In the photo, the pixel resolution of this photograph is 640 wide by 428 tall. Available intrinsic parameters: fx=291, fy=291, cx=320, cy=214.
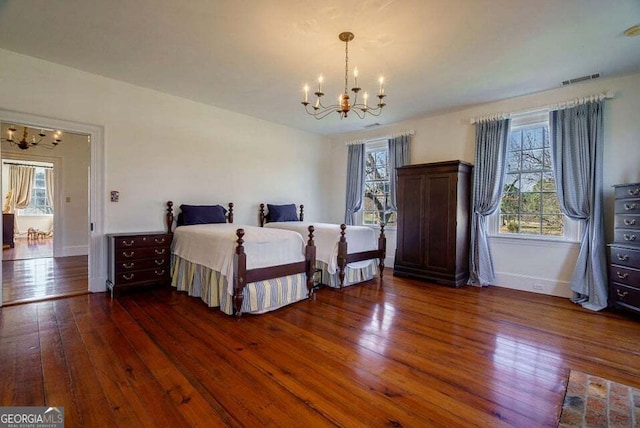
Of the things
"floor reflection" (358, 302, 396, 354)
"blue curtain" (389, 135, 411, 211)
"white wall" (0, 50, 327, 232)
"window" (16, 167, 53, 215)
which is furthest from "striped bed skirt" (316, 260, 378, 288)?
"window" (16, 167, 53, 215)

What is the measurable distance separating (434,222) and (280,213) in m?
2.72

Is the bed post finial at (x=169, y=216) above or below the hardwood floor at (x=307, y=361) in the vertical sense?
above

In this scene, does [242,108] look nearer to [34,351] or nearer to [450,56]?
[450,56]

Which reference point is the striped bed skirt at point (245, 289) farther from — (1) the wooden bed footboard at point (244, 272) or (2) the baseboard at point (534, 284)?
(2) the baseboard at point (534, 284)

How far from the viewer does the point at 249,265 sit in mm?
3074

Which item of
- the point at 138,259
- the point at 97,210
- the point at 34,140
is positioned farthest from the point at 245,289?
the point at 34,140

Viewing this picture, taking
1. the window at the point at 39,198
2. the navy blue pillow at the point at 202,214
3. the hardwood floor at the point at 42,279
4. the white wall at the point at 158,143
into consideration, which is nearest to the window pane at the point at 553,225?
the white wall at the point at 158,143

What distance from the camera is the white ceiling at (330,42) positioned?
237 cm

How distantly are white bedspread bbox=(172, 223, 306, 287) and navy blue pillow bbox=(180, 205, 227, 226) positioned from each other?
52cm

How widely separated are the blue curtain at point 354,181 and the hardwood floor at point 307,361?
2965 mm

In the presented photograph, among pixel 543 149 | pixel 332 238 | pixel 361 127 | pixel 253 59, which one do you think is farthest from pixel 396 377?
pixel 361 127

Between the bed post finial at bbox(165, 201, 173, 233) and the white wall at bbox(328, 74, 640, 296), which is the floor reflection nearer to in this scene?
the white wall at bbox(328, 74, 640, 296)

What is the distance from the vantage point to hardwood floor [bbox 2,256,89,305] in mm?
3564

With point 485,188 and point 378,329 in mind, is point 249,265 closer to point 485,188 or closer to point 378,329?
point 378,329
